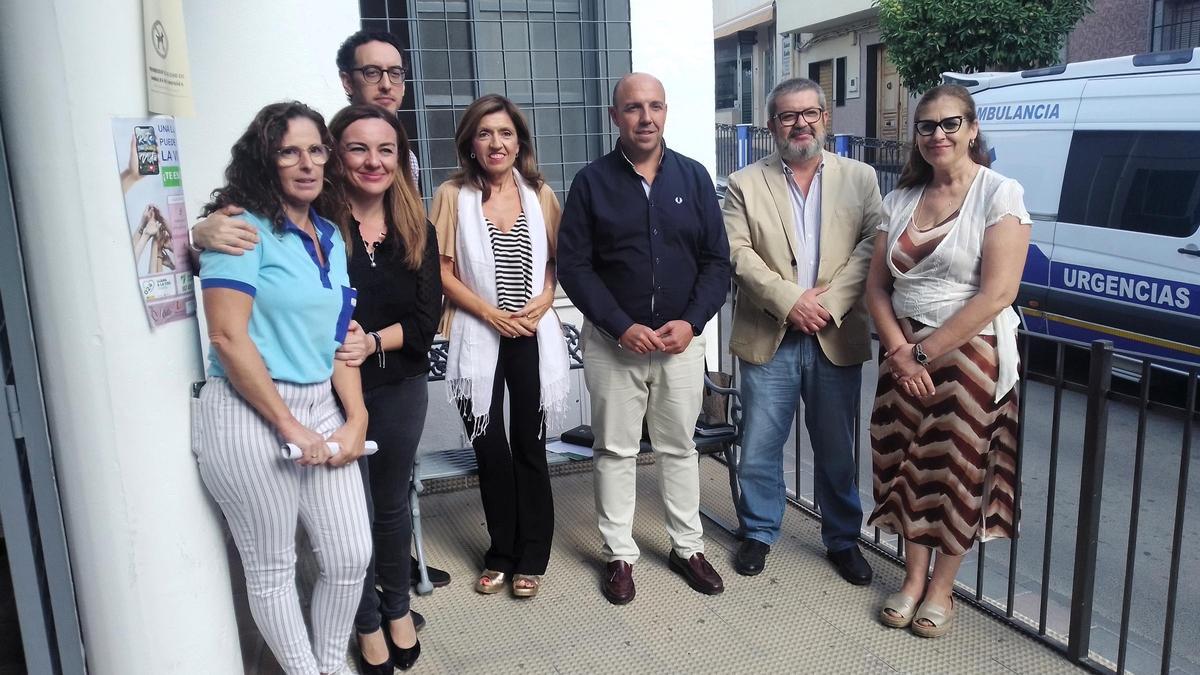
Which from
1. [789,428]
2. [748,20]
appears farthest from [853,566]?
[748,20]

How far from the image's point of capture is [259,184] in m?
2.39

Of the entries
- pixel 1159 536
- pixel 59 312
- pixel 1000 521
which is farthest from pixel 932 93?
pixel 1159 536

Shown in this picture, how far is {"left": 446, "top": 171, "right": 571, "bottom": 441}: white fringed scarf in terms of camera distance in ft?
11.0

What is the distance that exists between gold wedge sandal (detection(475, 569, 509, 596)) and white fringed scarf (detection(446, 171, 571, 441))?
1.97 feet

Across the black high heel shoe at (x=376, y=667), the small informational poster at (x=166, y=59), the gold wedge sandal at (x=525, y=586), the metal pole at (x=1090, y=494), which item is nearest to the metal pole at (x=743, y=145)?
the gold wedge sandal at (x=525, y=586)

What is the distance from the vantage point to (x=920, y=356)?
3.07 m

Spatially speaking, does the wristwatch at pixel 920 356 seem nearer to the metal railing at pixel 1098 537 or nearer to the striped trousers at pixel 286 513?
the metal railing at pixel 1098 537

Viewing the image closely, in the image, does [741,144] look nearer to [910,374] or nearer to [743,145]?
[743,145]

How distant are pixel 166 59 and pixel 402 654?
1.99 m

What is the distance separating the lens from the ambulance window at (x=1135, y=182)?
6312 mm

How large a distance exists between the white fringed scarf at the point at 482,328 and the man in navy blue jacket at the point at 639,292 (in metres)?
0.11

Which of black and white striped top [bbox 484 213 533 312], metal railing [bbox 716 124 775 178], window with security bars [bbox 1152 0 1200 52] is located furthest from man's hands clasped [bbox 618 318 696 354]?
metal railing [bbox 716 124 775 178]

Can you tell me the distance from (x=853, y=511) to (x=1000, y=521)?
0.70 metres

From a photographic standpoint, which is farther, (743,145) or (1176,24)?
(743,145)
